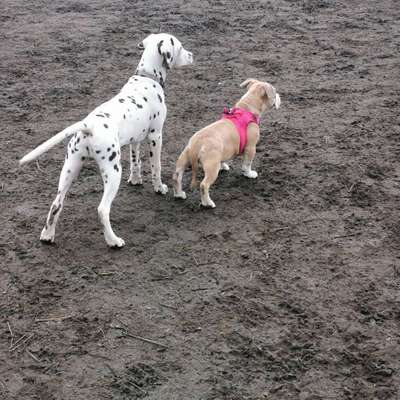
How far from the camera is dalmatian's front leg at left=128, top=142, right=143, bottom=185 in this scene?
6320mm

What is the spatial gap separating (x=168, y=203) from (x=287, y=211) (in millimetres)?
1174

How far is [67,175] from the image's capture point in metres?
5.36

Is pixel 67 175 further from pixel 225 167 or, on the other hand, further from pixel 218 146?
pixel 225 167

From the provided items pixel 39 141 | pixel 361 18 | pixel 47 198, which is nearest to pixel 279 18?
pixel 361 18

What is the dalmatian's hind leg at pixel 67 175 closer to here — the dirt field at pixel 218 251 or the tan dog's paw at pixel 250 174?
the dirt field at pixel 218 251

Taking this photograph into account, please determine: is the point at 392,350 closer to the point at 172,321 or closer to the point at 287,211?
the point at 172,321

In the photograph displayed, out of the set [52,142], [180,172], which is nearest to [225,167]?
[180,172]

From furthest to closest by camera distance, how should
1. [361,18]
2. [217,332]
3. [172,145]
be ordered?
[361,18], [172,145], [217,332]

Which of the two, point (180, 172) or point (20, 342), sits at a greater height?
point (180, 172)

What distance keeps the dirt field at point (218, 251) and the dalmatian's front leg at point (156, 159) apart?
131 mm

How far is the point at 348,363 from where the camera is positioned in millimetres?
4371

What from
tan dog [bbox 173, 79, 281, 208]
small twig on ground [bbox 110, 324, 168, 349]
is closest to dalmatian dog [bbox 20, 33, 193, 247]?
tan dog [bbox 173, 79, 281, 208]

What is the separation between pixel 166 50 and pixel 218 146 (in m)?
1.07

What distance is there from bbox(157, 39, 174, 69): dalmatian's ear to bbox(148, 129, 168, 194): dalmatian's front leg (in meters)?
0.69
